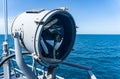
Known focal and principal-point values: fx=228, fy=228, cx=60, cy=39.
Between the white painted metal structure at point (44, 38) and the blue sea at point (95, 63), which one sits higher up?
the white painted metal structure at point (44, 38)

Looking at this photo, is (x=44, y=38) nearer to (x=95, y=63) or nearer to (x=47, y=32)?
(x=47, y=32)

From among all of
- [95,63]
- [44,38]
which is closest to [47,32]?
[44,38]

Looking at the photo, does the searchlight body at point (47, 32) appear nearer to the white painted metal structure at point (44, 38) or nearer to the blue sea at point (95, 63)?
the white painted metal structure at point (44, 38)

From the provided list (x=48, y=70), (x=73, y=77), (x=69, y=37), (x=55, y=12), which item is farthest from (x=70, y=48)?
(x=73, y=77)

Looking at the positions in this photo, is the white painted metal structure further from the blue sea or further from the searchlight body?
the blue sea

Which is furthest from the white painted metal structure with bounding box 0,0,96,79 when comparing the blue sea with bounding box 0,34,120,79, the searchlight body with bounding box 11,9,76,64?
the blue sea with bounding box 0,34,120,79

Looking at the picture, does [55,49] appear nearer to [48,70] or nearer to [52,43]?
[52,43]

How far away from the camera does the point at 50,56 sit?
3896 millimetres

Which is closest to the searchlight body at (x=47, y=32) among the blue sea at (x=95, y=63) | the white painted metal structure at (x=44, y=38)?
the white painted metal structure at (x=44, y=38)

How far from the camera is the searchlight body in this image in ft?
10.9

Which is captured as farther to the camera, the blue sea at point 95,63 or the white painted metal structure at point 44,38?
the blue sea at point 95,63

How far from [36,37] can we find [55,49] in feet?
2.53

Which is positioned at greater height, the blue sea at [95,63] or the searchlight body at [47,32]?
the searchlight body at [47,32]

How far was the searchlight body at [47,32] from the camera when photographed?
332cm
